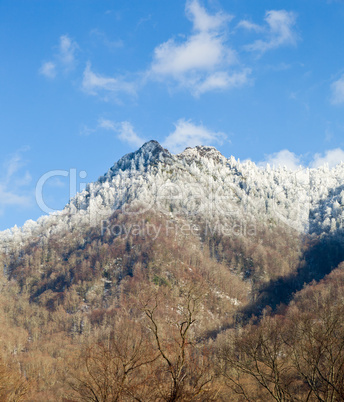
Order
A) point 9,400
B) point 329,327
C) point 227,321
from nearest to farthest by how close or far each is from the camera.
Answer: point 329,327 < point 9,400 < point 227,321

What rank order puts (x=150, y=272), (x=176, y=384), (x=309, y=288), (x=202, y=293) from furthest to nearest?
(x=150, y=272) → (x=309, y=288) → (x=202, y=293) → (x=176, y=384)

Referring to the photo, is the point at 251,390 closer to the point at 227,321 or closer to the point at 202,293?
the point at 202,293

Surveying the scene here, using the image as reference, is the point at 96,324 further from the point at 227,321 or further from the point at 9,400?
the point at 9,400

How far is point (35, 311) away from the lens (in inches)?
7308

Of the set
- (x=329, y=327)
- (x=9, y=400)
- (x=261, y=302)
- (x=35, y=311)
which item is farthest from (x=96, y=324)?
(x=329, y=327)

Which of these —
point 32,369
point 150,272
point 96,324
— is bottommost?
point 32,369

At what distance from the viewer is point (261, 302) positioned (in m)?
191

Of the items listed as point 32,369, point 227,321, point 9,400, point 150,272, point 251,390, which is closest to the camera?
point 9,400

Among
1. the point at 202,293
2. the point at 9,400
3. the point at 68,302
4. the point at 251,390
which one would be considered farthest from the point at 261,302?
the point at 202,293

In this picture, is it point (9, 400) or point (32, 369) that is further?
point (32, 369)

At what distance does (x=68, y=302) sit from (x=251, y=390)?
142683mm

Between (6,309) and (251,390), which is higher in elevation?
(6,309)

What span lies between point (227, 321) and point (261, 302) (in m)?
36.6

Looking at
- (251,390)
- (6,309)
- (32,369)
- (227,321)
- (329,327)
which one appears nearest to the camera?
(329,327)
